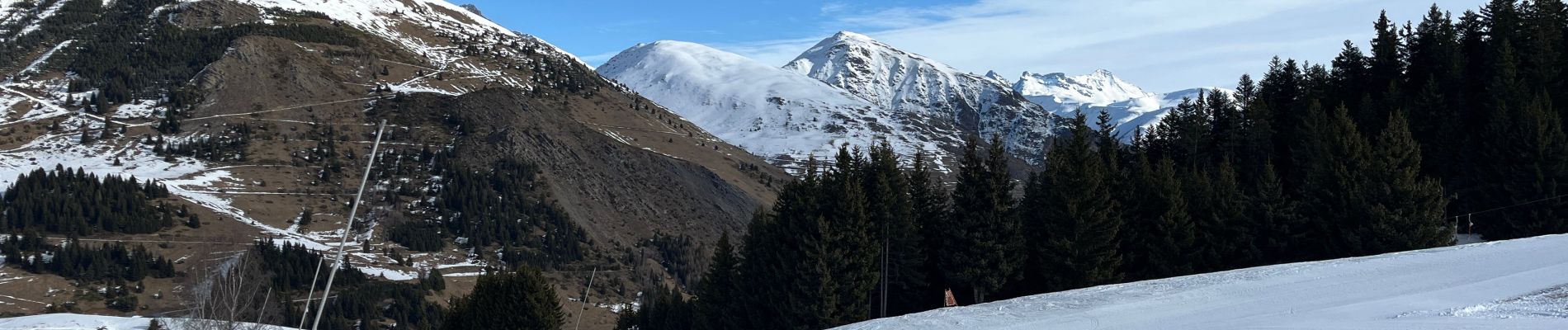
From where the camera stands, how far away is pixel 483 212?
160 metres

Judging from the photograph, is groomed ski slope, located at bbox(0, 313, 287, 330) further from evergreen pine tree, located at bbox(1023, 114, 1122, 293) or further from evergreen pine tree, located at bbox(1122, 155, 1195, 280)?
evergreen pine tree, located at bbox(1122, 155, 1195, 280)

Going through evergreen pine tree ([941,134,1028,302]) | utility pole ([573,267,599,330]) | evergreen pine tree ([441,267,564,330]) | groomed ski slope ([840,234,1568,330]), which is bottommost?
utility pole ([573,267,599,330])

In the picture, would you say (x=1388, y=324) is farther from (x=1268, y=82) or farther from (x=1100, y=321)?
(x=1268, y=82)

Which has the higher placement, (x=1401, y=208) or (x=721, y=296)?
(x=1401, y=208)

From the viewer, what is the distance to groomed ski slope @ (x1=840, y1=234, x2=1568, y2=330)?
17422 millimetres

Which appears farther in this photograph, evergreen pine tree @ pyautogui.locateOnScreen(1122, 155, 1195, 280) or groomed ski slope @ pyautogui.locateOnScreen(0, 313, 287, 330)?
groomed ski slope @ pyautogui.locateOnScreen(0, 313, 287, 330)

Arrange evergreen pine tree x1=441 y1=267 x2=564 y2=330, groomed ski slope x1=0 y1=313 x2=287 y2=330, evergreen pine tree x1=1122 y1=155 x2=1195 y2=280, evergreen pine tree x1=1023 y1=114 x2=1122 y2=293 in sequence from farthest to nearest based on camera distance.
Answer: groomed ski slope x1=0 y1=313 x2=287 y2=330
evergreen pine tree x1=441 y1=267 x2=564 y2=330
evergreen pine tree x1=1122 y1=155 x2=1195 y2=280
evergreen pine tree x1=1023 y1=114 x2=1122 y2=293

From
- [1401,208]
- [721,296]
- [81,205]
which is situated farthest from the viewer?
[81,205]

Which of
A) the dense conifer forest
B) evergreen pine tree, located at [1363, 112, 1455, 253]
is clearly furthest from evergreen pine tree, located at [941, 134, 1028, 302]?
evergreen pine tree, located at [1363, 112, 1455, 253]

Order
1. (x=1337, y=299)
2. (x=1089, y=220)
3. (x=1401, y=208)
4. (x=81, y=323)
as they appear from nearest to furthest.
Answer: (x=1337, y=299) → (x=1401, y=208) → (x=1089, y=220) → (x=81, y=323)

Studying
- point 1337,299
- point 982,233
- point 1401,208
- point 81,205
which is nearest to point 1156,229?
point 982,233

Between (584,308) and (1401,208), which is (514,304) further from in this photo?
(584,308)

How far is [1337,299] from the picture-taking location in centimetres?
2139

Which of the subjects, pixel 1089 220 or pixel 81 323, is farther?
pixel 81 323
